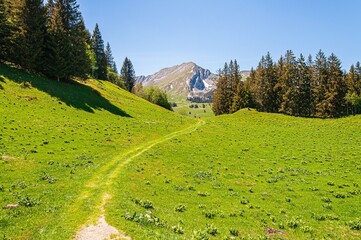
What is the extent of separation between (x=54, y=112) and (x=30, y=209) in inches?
1467

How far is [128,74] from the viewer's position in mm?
149875

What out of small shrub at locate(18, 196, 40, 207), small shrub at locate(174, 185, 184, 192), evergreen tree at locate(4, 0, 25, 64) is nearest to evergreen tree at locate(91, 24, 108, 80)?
evergreen tree at locate(4, 0, 25, 64)

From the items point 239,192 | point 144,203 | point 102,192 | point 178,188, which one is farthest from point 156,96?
point 144,203

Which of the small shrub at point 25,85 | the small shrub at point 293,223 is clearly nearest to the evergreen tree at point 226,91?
the small shrub at point 25,85

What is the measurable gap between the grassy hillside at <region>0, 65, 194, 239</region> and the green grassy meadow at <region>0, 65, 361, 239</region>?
0.12 meters

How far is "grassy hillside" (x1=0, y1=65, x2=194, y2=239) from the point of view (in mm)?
15750

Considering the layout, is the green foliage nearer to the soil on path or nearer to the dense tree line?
the dense tree line

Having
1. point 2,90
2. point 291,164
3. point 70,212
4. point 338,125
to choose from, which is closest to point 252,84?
point 338,125

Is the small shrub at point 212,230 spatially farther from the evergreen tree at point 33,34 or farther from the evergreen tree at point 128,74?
the evergreen tree at point 128,74

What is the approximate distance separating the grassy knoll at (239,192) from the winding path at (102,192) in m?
0.59

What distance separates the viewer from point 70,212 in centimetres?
1620

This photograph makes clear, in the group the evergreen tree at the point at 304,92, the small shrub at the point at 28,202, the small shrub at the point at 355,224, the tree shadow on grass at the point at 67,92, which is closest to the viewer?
the small shrub at the point at 28,202

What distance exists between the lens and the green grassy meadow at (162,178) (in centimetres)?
1627

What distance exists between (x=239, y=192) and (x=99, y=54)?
11752 cm
